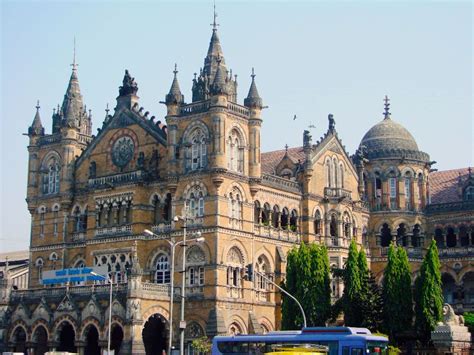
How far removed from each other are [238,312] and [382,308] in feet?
35.2

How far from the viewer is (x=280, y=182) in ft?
241

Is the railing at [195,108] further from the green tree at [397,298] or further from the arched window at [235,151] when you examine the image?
the green tree at [397,298]

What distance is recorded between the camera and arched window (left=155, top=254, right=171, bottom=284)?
2712 inches

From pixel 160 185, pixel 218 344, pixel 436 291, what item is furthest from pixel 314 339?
pixel 160 185

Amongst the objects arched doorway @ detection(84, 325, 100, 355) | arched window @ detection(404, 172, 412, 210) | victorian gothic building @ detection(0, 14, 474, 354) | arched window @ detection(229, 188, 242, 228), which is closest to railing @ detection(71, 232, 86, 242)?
victorian gothic building @ detection(0, 14, 474, 354)

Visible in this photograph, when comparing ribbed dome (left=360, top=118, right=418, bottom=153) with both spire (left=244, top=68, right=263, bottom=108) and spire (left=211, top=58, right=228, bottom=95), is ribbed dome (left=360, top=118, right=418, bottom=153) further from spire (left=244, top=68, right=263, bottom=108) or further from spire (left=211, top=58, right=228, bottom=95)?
spire (left=211, top=58, right=228, bottom=95)

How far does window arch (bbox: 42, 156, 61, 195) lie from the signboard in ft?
32.1

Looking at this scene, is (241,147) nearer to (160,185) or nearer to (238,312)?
(160,185)

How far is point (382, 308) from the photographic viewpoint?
63281 millimetres

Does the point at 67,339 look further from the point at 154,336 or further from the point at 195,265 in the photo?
the point at 195,265

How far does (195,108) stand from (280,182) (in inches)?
404

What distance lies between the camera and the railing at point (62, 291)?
64.6 meters

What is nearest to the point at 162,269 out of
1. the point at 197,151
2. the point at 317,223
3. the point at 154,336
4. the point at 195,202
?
the point at 154,336

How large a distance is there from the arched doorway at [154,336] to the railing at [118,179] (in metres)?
11.0
